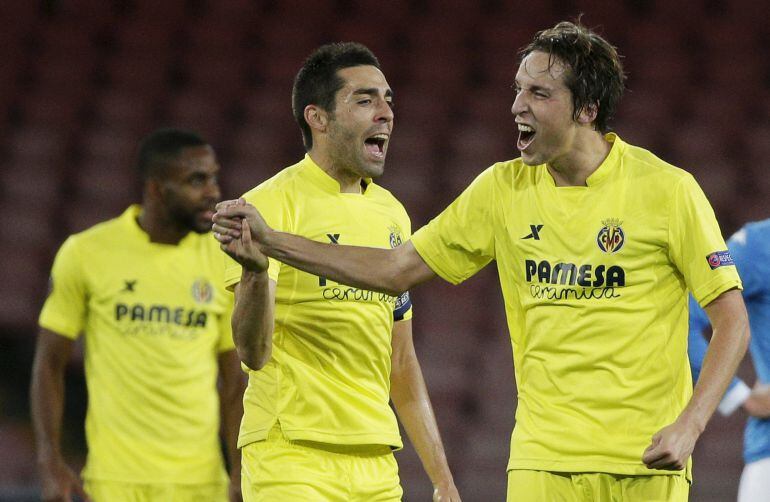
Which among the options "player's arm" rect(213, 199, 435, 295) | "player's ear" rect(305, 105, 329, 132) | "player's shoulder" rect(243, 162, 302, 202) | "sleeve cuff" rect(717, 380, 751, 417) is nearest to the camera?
"player's arm" rect(213, 199, 435, 295)

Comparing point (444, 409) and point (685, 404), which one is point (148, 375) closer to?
point (685, 404)

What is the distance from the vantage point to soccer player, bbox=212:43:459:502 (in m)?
3.80

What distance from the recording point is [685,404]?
3383 mm

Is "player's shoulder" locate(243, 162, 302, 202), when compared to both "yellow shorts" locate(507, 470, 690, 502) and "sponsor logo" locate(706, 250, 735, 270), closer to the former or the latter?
"yellow shorts" locate(507, 470, 690, 502)

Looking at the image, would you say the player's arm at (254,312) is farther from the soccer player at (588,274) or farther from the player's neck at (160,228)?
the player's neck at (160,228)

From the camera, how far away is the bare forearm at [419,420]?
163 inches

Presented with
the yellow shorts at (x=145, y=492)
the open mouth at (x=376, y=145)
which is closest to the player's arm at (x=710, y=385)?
the open mouth at (x=376, y=145)

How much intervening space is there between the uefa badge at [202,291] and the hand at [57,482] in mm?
Answer: 860

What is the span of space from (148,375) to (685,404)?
246 centimetres

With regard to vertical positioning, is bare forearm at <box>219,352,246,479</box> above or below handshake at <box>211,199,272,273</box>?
below

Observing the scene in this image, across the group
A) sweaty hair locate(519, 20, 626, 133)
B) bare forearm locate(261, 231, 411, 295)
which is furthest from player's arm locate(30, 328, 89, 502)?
sweaty hair locate(519, 20, 626, 133)

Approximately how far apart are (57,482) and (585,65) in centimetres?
284

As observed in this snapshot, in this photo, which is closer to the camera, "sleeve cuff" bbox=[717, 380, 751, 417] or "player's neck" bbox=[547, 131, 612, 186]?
"player's neck" bbox=[547, 131, 612, 186]

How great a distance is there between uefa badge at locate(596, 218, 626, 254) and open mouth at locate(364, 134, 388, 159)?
1.02 m
